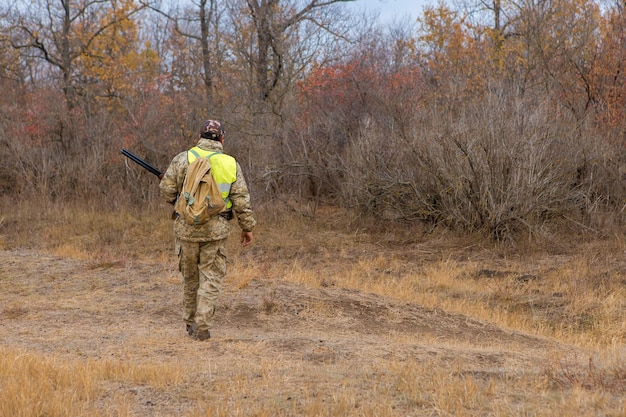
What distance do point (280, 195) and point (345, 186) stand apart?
1688mm

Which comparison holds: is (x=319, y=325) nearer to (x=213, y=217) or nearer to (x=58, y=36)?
(x=213, y=217)

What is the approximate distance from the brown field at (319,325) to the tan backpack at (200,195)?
1157mm

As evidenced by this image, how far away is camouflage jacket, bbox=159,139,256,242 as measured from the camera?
6.65 m

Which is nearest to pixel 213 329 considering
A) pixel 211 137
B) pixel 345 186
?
pixel 211 137

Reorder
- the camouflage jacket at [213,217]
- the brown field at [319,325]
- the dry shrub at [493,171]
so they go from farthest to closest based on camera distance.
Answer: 1. the dry shrub at [493,171]
2. the camouflage jacket at [213,217]
3. the brown field at [319,325]

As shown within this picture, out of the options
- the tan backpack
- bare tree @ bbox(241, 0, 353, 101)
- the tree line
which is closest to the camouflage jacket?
the tan backpack

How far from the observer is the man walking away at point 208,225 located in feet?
21.8

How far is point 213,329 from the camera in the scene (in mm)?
7695

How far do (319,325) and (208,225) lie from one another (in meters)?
2.07

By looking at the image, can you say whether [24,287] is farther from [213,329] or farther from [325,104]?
[325,104]

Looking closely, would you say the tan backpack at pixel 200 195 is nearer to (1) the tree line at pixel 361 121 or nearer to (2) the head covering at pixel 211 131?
(2) the head covering at pixel 211 131

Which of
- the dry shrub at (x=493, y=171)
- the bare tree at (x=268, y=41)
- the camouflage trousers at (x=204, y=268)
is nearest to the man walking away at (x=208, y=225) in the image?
the camouflage trousers at (x=204, y=268)

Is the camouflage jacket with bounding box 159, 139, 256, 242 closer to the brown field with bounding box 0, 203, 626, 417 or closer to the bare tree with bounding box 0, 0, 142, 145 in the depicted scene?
the brown field with bounding box 0, 203, 626, 417

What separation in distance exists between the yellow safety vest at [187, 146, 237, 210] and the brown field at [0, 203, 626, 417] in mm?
A: 1374
